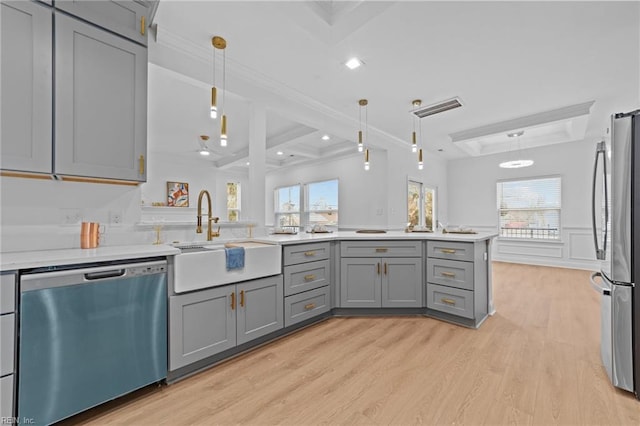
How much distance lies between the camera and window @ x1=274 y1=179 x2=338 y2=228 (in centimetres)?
661

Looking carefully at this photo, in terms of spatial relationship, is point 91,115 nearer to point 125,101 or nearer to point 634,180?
point 125,101

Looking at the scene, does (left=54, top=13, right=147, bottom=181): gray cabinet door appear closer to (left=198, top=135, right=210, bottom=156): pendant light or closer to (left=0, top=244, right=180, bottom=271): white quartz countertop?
(left=0, top=244, right=180, bottom=271): white quartz countertop

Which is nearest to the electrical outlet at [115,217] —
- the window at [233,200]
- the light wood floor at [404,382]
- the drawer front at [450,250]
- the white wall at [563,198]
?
the light wood floor at [404,382]

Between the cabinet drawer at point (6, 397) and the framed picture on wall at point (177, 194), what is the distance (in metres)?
5.82

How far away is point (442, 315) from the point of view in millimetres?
2984

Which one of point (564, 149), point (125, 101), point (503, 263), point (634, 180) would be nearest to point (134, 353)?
point (125, 101)

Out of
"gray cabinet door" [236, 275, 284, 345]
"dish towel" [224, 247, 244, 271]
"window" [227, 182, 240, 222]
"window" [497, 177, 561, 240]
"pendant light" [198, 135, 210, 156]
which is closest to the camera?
"dish towel" [224, 247, 244, 271]

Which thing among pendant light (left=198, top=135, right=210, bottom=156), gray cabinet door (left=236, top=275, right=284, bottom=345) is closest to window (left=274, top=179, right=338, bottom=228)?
pendant light (left=198, top=135, right=210, bottom=156)

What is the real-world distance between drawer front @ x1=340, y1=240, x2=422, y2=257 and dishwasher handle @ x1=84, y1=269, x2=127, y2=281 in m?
2.00

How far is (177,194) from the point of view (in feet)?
22.1

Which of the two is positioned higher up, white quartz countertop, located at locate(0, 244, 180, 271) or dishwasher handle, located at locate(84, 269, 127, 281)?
white quartz countertop, located at locate(0, 244, 180, 271)

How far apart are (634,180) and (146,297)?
3052 millimetres

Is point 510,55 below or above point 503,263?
above

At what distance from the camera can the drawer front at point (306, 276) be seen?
2602mm
